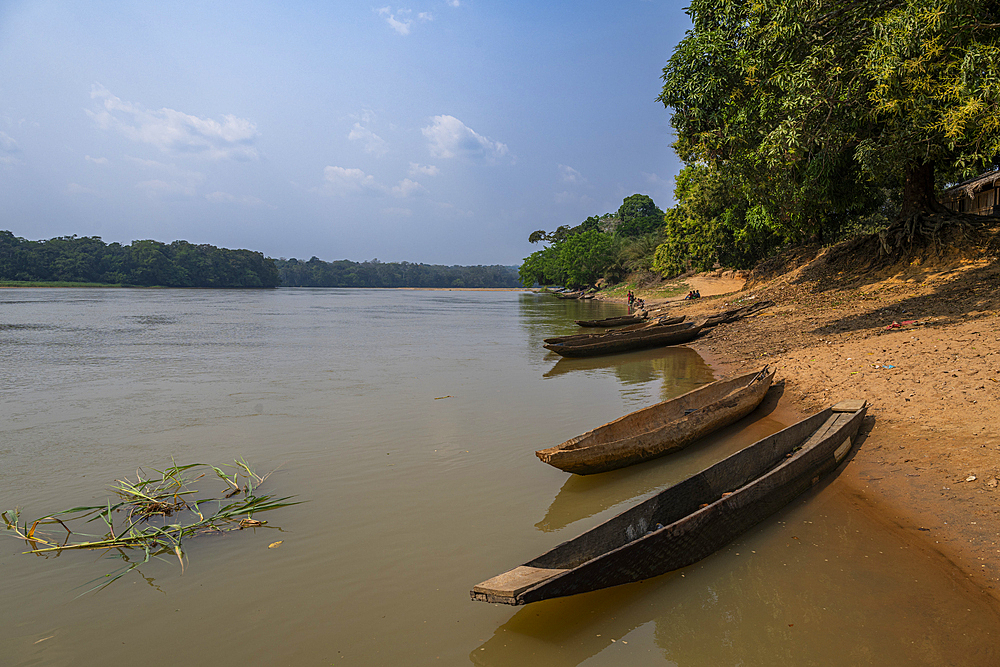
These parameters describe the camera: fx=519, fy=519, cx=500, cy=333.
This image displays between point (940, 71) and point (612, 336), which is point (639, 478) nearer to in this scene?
point (612, 336)

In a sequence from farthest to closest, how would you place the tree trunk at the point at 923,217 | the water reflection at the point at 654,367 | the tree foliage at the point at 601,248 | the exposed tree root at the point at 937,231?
1. the tree foliage at the point at 601,248
2. the tree trunk at the point at 923,217
3. the exposed tree root at the point at 937,231
4. the water reflection at the point at 654,367

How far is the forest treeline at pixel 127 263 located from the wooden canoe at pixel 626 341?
A: 101 m

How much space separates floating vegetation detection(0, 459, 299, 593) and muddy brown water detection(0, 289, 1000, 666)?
148mm

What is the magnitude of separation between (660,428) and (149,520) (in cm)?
542

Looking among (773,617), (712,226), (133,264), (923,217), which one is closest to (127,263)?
(133,264)

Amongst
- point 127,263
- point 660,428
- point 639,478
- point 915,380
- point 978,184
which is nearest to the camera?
point 639,478

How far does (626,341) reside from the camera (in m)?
14.8

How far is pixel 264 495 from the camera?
545 centimetres

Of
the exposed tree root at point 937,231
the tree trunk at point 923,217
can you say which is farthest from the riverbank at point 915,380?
the tree trunk at point 923,217

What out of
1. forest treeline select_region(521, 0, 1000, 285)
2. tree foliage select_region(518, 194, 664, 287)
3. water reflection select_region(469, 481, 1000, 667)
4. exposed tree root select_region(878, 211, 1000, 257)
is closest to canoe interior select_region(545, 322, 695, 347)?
forest treeline select_region(521, 0, 1000, 285)

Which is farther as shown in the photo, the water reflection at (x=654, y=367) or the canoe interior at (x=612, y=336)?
the canoe interior at (x=612, y=336)

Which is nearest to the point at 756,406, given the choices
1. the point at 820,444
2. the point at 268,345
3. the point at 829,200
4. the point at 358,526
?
the point at 820,444

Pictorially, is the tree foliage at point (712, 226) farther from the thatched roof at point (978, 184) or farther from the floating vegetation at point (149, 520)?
the floating vegetation at point (149, 520)

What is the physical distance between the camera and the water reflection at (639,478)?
506 cm
